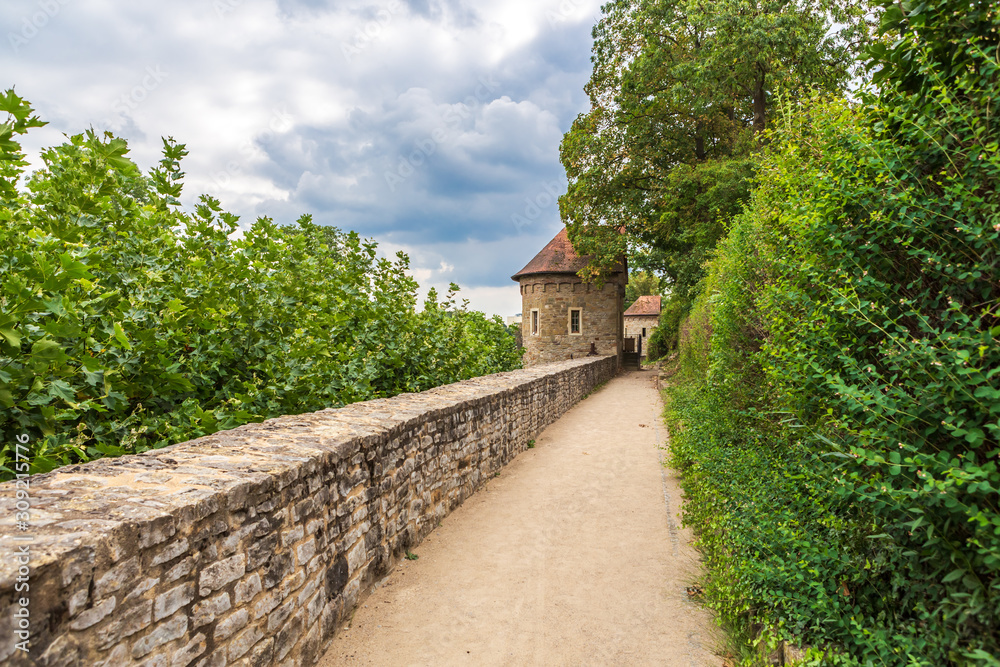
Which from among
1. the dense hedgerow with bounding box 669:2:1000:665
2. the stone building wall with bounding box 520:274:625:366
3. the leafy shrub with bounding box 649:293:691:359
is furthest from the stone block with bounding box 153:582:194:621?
the stone building wall with bounding box 520:274:625:366

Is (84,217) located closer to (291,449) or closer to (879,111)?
(291,449)

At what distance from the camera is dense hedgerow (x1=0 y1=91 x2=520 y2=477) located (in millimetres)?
2789

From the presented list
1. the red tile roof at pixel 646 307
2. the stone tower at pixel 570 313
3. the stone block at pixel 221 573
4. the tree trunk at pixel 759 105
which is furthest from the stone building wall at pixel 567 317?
the stone block at pixel 221 573

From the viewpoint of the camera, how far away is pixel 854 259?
2727 millimetres

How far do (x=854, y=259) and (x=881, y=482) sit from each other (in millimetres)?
1158

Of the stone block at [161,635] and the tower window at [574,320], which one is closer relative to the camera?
the stone block at [161,635]

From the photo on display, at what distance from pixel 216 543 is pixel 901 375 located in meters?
3.21

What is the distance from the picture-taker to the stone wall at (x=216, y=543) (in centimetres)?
Answer: 165

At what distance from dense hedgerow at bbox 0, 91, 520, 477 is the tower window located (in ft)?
72.5

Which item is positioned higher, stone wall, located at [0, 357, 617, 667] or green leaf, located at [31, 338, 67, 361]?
green leaf, located at [31, 338, 67, 361]

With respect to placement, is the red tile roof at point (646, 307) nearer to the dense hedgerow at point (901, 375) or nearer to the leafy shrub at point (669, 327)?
the leafy shrub at point (669, 327)

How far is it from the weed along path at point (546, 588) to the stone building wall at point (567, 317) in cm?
2124

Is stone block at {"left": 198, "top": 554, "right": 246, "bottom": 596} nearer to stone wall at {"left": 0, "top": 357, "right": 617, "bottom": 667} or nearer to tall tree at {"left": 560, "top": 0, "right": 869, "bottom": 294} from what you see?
stone wall at {"left": 0, "top": 357, "right": 617, "bottom": 667}

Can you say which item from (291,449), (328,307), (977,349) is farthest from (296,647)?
(328,307)
